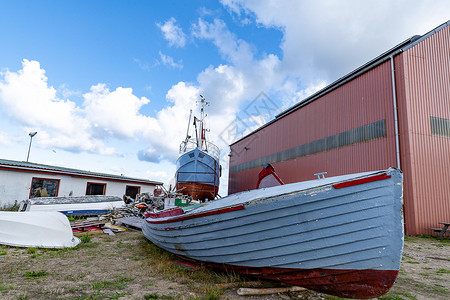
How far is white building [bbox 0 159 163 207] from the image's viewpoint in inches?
521

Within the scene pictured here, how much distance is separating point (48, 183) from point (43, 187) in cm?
37

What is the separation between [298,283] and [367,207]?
1.34 metres

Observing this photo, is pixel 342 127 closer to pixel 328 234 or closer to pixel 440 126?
pixel 440 126

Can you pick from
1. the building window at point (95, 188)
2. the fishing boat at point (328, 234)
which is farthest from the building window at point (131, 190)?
the fishing boat at point (328, 234)

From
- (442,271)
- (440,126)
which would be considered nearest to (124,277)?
(442,271)

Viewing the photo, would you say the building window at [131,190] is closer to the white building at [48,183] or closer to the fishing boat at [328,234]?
the white building at [48,183]

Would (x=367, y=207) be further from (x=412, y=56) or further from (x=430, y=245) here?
(x=412, y=56)

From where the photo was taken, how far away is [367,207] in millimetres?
2760

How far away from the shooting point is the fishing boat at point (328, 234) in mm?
2738

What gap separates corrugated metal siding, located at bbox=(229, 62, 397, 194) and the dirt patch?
550cm

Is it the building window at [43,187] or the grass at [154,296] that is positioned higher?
the building window at [43,187]

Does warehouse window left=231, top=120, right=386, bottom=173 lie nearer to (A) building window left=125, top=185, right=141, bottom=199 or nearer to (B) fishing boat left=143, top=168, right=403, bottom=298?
(B) fishing boat left=143, top=168, right=403, bottom=298

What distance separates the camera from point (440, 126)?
1043cm

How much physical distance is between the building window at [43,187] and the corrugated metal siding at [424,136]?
18.8 metres
